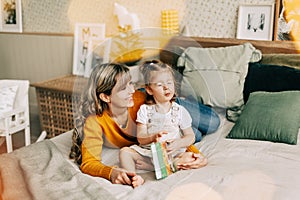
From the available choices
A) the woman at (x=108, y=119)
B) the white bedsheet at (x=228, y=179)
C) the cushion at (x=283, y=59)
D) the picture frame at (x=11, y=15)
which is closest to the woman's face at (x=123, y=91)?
the woman at (x=108, y=119)

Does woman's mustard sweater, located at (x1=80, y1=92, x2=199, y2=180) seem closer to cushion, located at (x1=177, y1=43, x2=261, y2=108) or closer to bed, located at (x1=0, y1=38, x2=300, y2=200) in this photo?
bed, located at (x1=0, y1=38, x2=300, y2=200)

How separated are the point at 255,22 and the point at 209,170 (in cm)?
106

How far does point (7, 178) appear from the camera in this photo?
3.43 ft

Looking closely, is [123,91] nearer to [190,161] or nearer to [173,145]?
[173,145]

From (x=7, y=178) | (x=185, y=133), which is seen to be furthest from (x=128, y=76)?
(x=7, y=178)

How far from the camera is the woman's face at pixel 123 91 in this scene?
2.75 feet

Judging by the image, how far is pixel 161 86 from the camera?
81 centimetres

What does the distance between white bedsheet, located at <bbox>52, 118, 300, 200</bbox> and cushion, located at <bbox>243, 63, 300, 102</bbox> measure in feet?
1.27

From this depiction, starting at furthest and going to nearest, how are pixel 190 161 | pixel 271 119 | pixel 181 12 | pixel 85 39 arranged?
pixel 85 39 < pixel 181 12 < pixel 271 119 < pixel 190 161

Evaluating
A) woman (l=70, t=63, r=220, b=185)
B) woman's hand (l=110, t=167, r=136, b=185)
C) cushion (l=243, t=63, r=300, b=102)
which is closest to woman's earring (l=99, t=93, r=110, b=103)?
woman (l=70, t=63, r=220, b=185)

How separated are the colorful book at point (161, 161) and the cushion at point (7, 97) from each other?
1389 millimetres

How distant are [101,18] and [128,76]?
1.58m

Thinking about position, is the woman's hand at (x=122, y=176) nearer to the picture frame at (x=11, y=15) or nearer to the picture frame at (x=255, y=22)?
the picture frame at (x=255, y=22)

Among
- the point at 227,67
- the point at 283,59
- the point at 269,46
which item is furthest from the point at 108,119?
the point at 269,46
